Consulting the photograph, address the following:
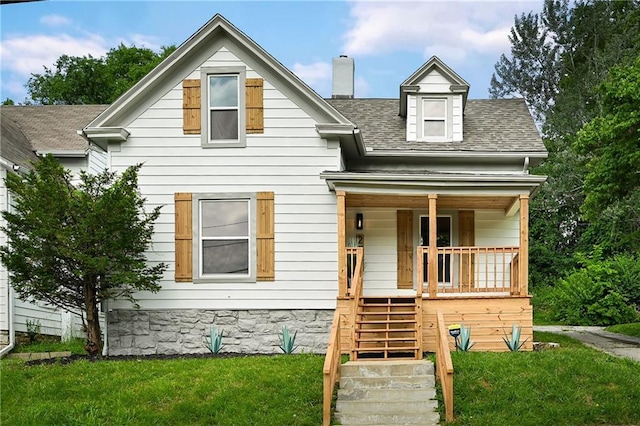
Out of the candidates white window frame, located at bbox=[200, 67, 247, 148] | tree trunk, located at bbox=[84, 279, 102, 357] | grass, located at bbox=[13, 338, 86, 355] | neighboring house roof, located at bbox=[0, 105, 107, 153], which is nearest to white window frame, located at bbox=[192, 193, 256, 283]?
white window frame, located at bbox=[200, 67, 247, 148]

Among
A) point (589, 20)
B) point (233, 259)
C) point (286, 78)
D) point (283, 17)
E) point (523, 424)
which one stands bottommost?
point (523, 424)

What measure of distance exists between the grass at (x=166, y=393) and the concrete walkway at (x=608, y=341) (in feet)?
19.6

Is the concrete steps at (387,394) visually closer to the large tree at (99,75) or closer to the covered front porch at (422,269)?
the covered front porch at (422,269)

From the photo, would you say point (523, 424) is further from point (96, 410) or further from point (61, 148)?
point (61, 148)

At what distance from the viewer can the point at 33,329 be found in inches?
598

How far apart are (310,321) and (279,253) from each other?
4.61ft

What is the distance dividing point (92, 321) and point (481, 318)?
6993mm

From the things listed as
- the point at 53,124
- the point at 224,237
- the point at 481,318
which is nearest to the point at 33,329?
the point at 224,237

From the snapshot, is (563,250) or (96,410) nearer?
(96,410)

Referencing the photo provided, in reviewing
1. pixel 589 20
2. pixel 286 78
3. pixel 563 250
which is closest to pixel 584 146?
pixel 286 78

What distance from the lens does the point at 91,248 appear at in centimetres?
1229

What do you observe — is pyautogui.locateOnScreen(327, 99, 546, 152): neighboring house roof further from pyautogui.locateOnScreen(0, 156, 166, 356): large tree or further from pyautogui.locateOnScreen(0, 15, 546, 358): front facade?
pyautogui.locateOnScreen(0, 156, 166, 356): large tree

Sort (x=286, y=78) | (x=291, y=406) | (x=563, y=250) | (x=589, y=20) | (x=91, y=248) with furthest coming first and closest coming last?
(x=589, y=20) < (x=563, y=250) < (x=286, y=78) < (x=91, y=248) < (x=291, y=406)

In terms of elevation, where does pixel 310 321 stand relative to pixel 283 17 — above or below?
below
